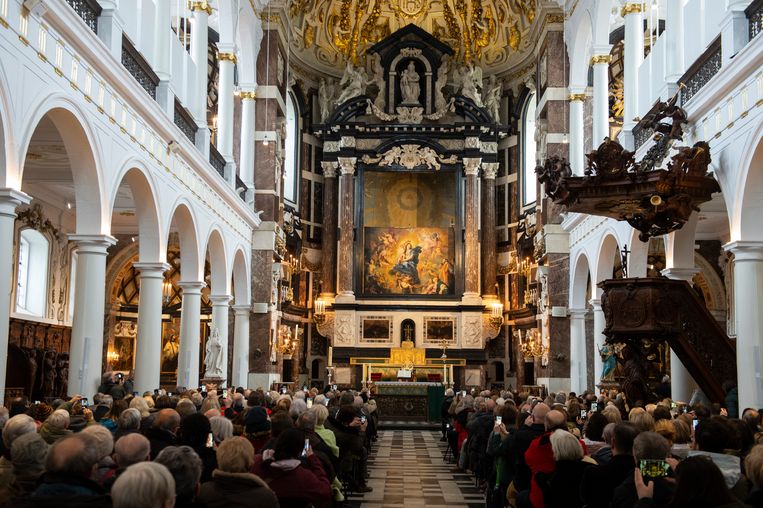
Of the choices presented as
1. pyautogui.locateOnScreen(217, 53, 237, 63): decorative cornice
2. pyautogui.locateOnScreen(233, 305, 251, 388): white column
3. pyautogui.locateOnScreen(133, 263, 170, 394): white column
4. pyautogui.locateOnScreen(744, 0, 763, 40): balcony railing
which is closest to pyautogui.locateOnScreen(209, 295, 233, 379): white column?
pyautogui.locateOnScreen(233, 305, 251, 388): white column

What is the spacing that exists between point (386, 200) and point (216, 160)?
Answer: 13857 mm

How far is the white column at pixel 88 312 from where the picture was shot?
13242 millimetres

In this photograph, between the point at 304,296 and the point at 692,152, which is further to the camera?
the point at 304,296

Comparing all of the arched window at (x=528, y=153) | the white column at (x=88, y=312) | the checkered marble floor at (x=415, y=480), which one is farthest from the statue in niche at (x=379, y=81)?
the white column at (x=88, y=312)

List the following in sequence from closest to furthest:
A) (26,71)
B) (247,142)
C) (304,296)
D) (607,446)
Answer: (607,446) → (26,71) → (247,142) → (304,296)

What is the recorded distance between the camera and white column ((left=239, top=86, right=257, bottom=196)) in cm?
2630

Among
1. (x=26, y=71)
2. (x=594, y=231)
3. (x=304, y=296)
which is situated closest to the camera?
(x=26, y=71)

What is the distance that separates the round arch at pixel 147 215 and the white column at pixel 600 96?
38.0 feet

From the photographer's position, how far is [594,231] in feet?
71.5

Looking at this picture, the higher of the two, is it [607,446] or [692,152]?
[692,152]

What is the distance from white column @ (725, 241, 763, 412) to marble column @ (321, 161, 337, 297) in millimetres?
21678

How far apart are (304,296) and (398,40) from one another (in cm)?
1046

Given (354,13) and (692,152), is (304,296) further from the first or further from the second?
(692,152)

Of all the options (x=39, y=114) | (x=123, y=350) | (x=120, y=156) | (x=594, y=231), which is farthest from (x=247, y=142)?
(x=39, y=114)
